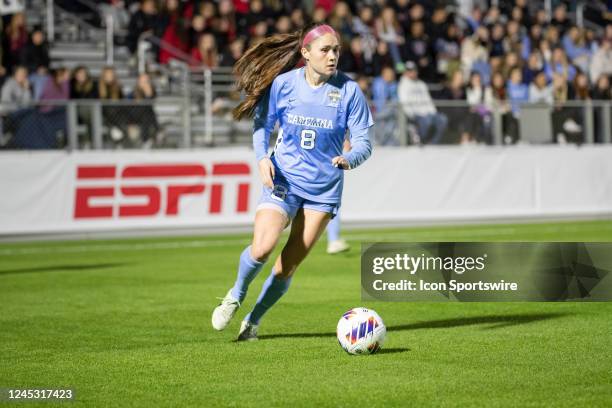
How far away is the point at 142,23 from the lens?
24.9 m

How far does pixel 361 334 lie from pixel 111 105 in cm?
1394

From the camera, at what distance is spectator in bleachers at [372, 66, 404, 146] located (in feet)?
76.7

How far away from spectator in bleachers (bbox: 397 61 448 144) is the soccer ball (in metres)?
15.5

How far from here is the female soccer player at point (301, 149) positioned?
8.84 m

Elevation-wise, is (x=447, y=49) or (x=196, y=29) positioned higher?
(x=196, y=29)

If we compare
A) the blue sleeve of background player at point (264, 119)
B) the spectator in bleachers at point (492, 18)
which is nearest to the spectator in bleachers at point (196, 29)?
the spectator in bleachers at point (492, 18)

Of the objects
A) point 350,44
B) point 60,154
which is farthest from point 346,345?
point 350,44

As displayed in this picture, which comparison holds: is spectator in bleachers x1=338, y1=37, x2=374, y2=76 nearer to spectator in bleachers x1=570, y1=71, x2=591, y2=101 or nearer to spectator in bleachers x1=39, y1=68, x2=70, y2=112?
spectator in bleachers x1=570, y1=71, x2=591, y2=101

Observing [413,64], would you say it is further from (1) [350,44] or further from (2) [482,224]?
(2) [482,224]

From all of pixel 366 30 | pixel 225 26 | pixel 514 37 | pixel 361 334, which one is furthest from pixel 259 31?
pixel 361 334

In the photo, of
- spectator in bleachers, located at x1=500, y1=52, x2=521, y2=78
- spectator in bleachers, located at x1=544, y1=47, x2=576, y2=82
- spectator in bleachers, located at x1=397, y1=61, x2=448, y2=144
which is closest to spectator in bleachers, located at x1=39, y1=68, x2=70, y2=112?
spectator in bleachers, located at x1=397, y1=61, x2=448, y2=144

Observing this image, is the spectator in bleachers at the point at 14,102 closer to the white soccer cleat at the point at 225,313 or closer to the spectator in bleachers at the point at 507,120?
the spectator in bleachers at the point at 507,120

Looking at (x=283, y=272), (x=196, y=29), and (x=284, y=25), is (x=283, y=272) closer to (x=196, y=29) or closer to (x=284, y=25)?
(x=196, y=29)

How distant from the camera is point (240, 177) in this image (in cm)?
2256
